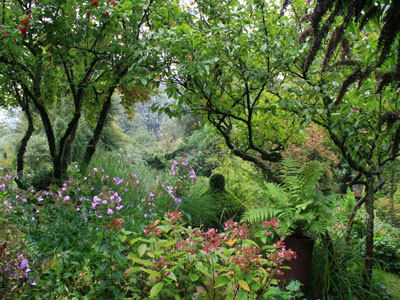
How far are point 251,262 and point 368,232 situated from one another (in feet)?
5.45

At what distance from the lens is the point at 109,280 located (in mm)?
1711

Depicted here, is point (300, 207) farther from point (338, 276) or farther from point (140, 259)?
point (140, 259)

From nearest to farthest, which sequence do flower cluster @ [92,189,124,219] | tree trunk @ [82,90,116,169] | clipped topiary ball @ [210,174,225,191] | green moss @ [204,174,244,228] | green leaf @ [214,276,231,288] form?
green leaf @ [214,276,231,288]
flower cluster @ [92,189,124,219]
tree trunk @ [82,90,116,169]
green moss @ [204,174,244,228]
clipped topiary ball @ [210,174,225,191]

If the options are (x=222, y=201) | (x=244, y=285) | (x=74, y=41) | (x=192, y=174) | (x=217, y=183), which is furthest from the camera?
(x=217, y=183)

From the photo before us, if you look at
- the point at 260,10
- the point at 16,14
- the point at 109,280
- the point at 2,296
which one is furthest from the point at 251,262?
the point at 16,14

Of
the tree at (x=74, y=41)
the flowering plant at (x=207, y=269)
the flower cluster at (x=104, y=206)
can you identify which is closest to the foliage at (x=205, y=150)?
the tree at (x=74, y=41)

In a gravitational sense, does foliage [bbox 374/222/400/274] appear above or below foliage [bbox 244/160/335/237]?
below

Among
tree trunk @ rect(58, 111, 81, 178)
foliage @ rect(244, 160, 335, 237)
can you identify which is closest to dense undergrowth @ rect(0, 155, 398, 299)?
foliage @ rect(244, 160, 335, 237)

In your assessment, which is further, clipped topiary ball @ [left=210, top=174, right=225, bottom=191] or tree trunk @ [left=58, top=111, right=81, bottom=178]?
clipped topiary ball @ [left=210, top=174, right=225, bottom=191]

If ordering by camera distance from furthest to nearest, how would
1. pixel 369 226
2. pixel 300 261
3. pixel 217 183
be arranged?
pixel 217 183, pixel 369 226, pixel 300 261

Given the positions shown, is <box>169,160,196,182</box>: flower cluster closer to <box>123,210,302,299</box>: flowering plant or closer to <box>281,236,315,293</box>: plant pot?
<box>281,236,315,293</box>: plant pot

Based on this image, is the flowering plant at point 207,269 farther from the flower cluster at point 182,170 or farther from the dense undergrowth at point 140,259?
the flower cluster at point 182,170

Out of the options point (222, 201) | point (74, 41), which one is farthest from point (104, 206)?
point (222, 201)

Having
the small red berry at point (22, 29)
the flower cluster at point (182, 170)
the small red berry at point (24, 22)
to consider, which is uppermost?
the small red berry at point (24, 22)
